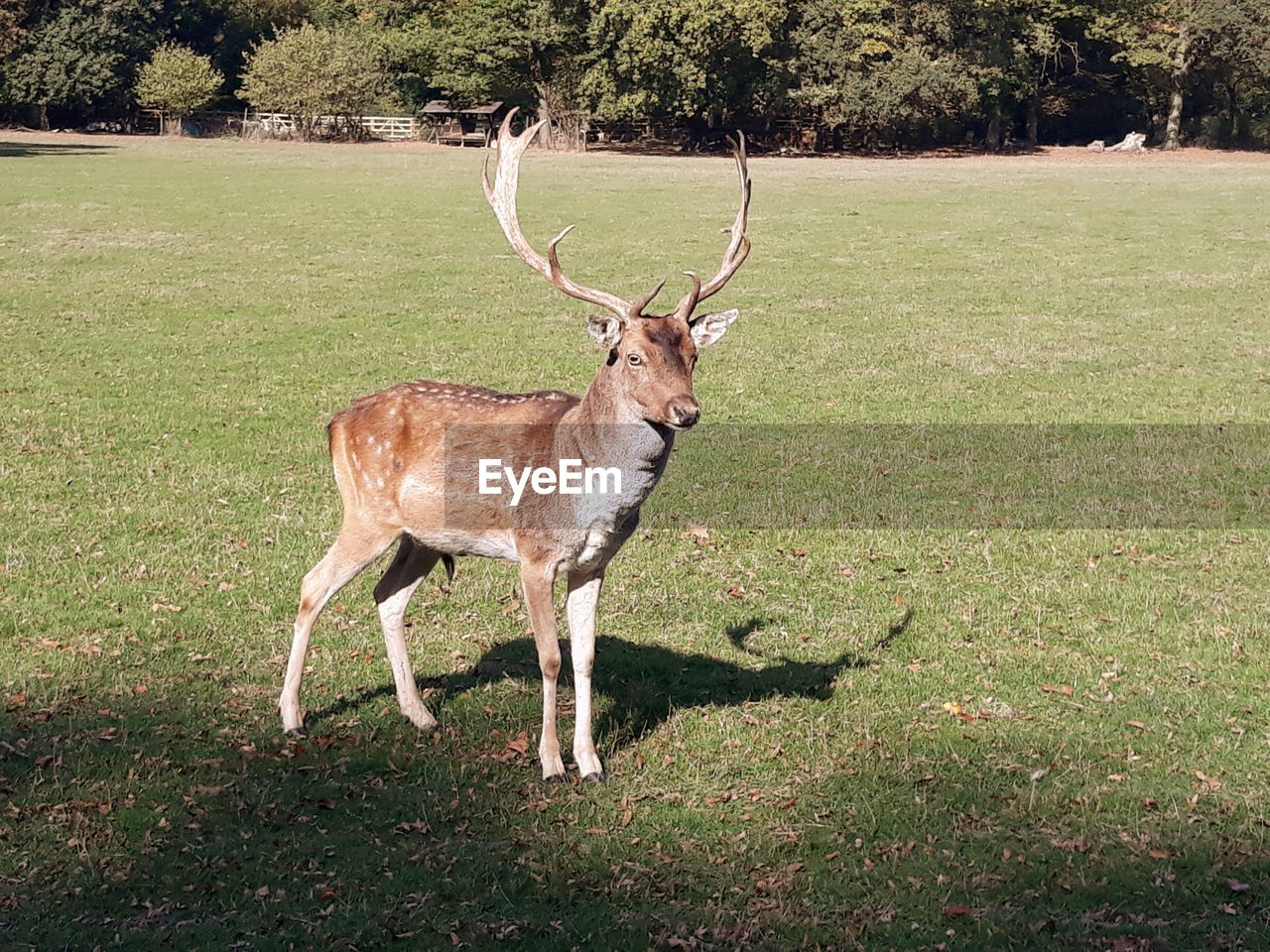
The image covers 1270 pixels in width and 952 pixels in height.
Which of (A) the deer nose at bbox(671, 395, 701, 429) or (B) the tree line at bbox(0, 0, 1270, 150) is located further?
(B) the tree line at bbox(0, 0, 1270, 150)

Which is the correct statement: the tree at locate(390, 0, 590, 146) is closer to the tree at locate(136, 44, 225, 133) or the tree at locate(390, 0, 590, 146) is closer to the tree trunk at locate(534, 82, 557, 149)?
the tree trunk at locate(534, 82, 557, 149)

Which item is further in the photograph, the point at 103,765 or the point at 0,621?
the point at 0,621

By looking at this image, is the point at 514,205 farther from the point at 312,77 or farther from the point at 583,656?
the point at 312,77

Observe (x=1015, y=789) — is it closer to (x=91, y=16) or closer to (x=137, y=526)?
(x=137, y=526)

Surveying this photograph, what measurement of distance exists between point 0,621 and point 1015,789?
6208mm

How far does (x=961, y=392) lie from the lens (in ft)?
57.7

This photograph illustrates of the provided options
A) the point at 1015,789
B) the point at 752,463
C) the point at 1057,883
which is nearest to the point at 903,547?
the point at 752,463

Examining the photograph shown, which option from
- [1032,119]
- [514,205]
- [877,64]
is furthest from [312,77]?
[514,205]

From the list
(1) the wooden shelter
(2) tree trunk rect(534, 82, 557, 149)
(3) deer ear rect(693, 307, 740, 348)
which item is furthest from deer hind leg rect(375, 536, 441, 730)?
(1) the wooden shelter

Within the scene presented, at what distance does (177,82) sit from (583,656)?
80840mm

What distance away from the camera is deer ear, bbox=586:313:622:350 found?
7.27 m

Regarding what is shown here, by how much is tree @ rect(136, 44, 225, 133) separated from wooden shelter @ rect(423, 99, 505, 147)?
1218 centimetres

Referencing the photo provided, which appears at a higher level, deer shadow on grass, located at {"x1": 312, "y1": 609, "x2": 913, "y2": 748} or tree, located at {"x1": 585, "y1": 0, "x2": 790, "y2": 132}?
tree, located at {"x1": 585, "y1": 0, "x2": 790, "y2": 132}

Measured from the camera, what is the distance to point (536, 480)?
758 cm
